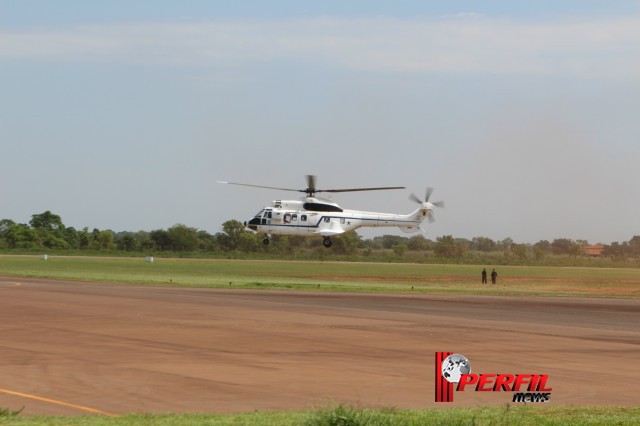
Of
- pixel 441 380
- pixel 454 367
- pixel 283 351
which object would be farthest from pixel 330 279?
pixel 454 367

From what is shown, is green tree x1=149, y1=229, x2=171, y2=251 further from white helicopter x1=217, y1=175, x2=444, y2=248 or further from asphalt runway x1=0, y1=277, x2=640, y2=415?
asphalt runway x1=0, y1=277, x2=640, y2=415

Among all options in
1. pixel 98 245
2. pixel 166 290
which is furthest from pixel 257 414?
pixel 98 245

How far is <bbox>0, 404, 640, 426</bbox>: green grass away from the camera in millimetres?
14992

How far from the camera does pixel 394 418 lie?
15.1 metres

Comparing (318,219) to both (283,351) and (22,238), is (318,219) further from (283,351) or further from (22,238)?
(22,238)

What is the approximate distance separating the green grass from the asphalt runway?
1572 millimetres

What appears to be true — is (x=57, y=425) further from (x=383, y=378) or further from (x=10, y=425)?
(x=383, y=378)

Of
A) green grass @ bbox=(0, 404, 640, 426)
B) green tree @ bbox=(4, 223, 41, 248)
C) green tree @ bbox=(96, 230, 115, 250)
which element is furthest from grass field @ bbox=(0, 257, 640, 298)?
green tree @ bbox=(4, 223, 41, 248)

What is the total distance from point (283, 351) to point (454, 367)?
41.4 feet

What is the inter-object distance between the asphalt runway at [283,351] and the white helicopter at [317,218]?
108ft

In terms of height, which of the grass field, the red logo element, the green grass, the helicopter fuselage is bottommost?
the green grass

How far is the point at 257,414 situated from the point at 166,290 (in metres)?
44.4

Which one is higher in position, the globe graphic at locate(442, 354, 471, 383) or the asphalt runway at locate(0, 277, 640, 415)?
the globe graphic at locate(442, 354, 471, 383)

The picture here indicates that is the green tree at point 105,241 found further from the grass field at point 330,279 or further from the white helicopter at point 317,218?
the white helicopter at point 317,218
